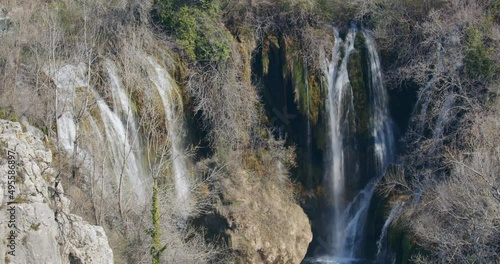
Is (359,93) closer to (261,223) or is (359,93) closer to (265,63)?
(265,63)

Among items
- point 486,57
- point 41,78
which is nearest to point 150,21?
point 41,78

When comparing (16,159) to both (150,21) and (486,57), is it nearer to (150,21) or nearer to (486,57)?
(150,21)

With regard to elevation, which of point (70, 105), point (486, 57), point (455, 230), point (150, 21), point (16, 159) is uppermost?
point (150, 21)

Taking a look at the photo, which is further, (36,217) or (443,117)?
(443,117)

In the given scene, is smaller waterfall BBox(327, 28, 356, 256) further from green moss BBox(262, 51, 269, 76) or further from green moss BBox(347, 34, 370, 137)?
green moss BBox(262, 51, 269, 76)

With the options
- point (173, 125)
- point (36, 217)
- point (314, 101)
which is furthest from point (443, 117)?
point (36, 217)

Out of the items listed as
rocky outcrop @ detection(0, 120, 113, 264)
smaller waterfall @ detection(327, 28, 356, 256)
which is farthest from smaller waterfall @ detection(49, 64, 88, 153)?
smaller waterfall @ detection(327, 28, 356, 256)

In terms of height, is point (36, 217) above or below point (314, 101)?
below
